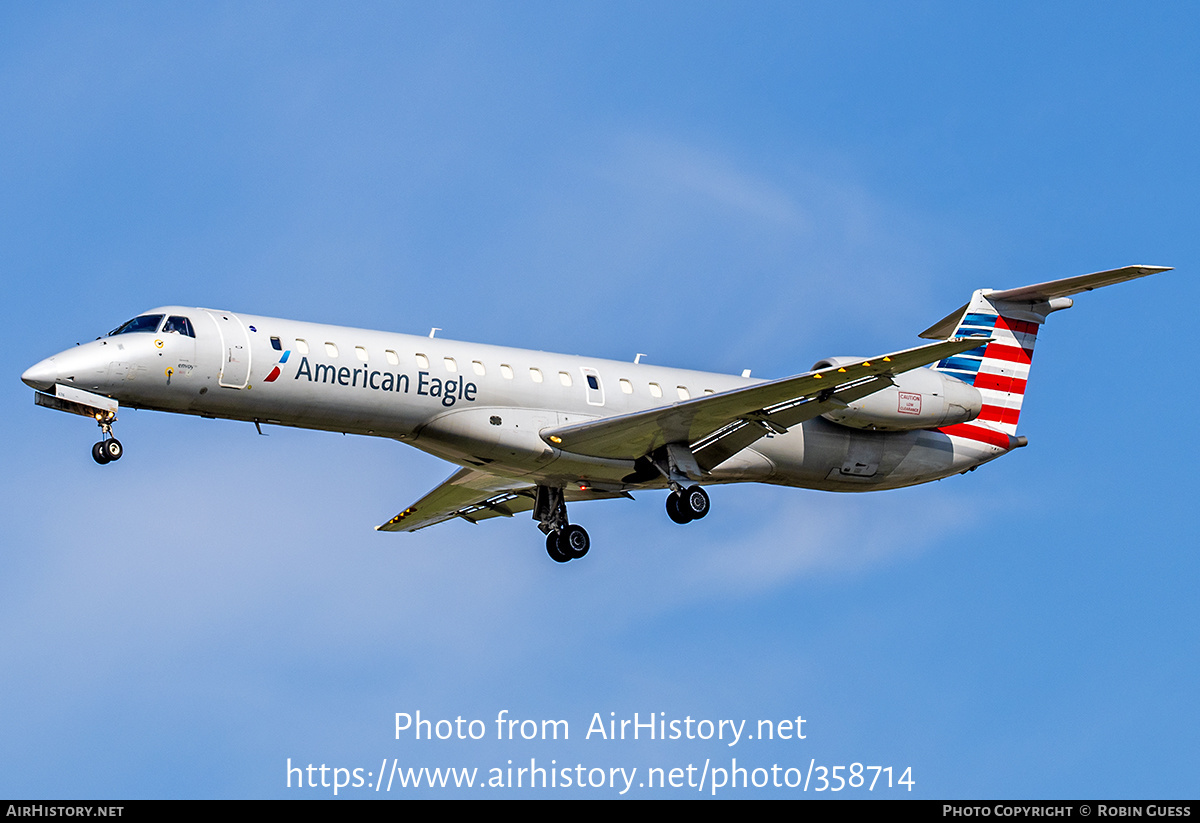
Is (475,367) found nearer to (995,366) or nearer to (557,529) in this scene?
(557,529)

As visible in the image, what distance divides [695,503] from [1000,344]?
25.5 feet

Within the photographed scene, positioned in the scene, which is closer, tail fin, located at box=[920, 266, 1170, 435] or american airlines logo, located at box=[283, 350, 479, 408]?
american airlines logo, located at box=[283, 350, 479, 408]

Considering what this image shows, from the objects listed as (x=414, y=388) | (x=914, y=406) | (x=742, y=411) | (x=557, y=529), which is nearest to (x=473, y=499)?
(x=557, y=529)

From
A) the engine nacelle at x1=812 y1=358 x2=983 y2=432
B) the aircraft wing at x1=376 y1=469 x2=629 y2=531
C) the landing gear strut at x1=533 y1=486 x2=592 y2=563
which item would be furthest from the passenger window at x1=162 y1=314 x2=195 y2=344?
the engine nacelle at x1=812 y1=358 x2=983 y2=432

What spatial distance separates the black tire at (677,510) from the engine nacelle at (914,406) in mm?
3352

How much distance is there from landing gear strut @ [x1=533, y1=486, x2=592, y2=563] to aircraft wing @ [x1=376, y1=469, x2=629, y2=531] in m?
0.35

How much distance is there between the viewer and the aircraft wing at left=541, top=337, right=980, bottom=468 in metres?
25.4

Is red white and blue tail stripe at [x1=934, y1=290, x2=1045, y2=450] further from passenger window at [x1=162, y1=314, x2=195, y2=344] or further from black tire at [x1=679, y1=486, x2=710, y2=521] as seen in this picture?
passenger window at [x1=162, y1=314, x2=195, y2=344]

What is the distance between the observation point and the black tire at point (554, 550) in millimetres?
27891

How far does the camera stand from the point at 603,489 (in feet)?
92.8

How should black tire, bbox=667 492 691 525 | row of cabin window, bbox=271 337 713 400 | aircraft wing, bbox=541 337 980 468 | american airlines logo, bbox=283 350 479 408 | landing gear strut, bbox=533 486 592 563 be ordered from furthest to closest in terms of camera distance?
landing gear strut, bbox=533 486 592 563
black tire, bbox=667 492 691 525
aircraft wing, bbox=541 337 980 468
row of cabin window, bbox=271 337 713 400
american airlines logo, bbox=283 350 479 408

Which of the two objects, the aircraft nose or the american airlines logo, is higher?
the american airlines logo

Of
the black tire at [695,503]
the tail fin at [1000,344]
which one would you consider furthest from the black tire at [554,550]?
the tail fin at [1000,344]
